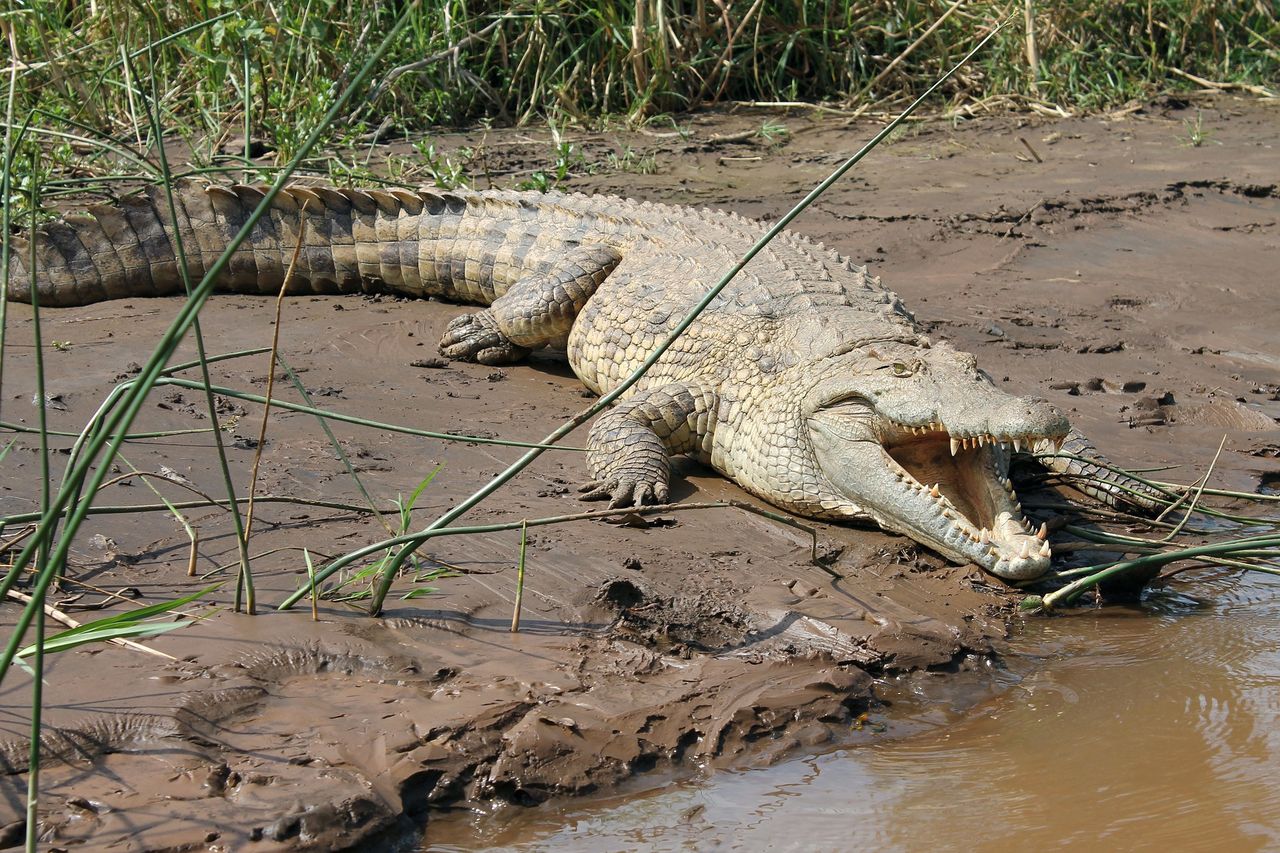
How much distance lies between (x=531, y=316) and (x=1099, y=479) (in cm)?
241

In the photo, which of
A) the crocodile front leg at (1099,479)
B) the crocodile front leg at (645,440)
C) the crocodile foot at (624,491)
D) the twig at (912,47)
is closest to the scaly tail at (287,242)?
the crocodile front leg at (645,440)

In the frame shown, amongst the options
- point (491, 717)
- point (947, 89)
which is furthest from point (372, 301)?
point (947, 89)

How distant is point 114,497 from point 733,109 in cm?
640

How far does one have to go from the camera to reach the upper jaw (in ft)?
12.3

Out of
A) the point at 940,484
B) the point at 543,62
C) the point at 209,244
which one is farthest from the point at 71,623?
the point at 543,62

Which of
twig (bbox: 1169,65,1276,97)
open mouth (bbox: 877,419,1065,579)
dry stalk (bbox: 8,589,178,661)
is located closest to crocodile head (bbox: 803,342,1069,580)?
open mouth (bbox: 877,419,1065,579)

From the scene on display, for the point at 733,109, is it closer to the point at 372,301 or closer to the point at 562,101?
the point at 562,101

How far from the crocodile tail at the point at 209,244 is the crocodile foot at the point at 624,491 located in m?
2.34

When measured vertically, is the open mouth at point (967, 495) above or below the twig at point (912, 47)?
below

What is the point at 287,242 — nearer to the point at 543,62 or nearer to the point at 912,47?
the point at 543,62

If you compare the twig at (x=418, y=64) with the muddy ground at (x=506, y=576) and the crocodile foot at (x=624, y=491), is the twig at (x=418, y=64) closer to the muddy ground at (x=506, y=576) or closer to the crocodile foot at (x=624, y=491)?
the muddy ground at (x=506, y=576)

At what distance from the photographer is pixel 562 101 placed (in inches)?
343

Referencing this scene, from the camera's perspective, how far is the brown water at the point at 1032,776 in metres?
2.74

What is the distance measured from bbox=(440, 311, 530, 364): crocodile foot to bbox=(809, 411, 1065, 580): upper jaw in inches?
70.9
